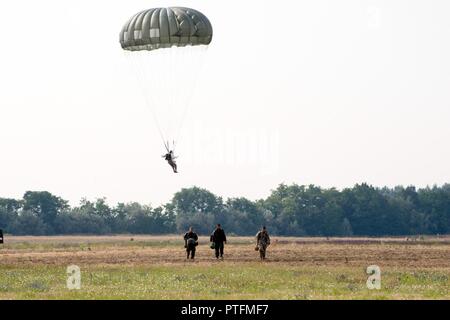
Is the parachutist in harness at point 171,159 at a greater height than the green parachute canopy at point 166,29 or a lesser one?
lesser

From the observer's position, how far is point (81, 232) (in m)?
192

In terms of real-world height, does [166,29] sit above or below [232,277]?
above

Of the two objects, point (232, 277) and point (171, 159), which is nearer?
point (232, 277)

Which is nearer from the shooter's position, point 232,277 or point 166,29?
point 232,277

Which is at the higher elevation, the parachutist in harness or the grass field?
the parachutist in harness

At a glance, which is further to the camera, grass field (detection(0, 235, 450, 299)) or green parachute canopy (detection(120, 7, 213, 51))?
green parachute canopy (detection(120, 7, 213, 51))

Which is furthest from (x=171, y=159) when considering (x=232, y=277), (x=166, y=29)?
(x=232, y=277)

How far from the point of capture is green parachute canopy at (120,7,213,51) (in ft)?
179

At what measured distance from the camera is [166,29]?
5466cm

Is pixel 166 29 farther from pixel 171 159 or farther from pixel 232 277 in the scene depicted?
pixel 232 277

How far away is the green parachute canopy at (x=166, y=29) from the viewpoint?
54.6 meters

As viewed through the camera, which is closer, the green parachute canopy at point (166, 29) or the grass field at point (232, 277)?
the grass field at point (232, 277)
